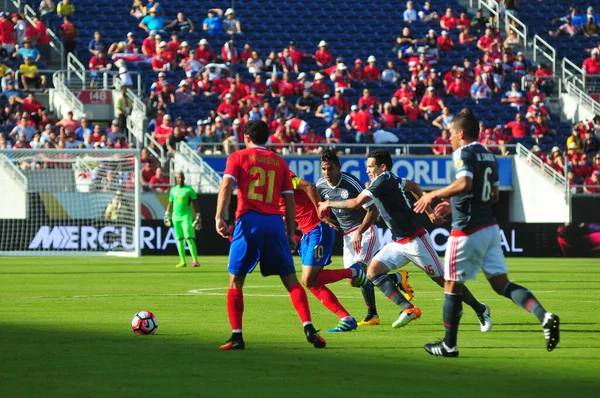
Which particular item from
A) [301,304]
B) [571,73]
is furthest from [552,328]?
[571,73]

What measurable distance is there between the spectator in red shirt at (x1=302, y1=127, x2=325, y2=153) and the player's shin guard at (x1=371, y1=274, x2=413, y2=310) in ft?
75.1

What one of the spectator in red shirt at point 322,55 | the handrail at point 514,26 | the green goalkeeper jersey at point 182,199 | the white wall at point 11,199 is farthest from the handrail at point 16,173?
the handrail at point 514,26

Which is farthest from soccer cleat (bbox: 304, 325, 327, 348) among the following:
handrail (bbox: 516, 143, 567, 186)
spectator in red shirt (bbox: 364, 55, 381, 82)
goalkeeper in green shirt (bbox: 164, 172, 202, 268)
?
spectator in red shirt (bbox: 364, 55, 381, 82)

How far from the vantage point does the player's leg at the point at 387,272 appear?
1321 centimetres

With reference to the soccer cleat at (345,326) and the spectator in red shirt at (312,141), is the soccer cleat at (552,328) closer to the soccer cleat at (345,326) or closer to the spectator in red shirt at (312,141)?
the soccer cleat at (345,326)

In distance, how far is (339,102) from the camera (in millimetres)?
38688

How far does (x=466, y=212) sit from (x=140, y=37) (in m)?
32.1

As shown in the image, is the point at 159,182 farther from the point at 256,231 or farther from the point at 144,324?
the point at 256,231

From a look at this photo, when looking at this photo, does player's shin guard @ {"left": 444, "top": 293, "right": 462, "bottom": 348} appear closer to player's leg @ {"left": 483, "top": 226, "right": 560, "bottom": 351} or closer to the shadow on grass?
the shadow on grass

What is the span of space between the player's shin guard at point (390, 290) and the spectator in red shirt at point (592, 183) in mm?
23601

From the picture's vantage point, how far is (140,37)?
41.2 m

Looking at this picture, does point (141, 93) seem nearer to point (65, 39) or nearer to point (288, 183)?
point (65, 39)

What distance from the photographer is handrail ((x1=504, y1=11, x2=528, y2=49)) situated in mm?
43897

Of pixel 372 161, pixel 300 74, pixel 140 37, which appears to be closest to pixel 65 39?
pixel 140 37
